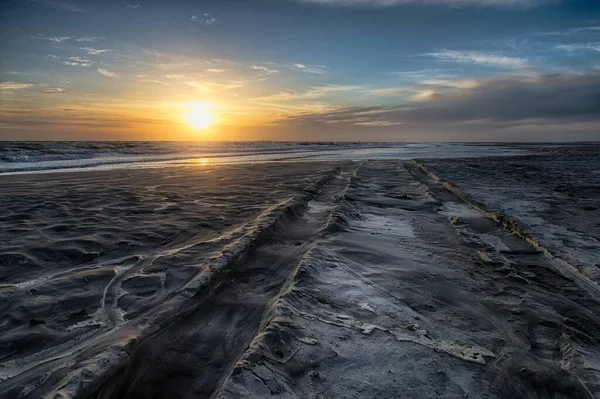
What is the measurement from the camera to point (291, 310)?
115 inches

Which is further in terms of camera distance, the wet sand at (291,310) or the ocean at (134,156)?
the ocean at (134,156)

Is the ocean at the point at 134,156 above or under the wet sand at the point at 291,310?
above

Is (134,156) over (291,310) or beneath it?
over

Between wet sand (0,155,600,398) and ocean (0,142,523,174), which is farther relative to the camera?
ocean (0,142,523,174)

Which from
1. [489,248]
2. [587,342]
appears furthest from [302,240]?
[587,342]

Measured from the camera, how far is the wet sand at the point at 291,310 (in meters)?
2.16

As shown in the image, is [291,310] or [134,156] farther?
[134,156]

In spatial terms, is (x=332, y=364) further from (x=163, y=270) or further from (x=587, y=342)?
(x=163, y=270)

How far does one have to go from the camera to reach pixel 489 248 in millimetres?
4840

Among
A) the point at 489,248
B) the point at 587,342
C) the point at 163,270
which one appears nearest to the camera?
the point at 587,342

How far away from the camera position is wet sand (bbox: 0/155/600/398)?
7.09ft

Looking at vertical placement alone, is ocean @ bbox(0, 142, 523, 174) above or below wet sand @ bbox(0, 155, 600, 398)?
above

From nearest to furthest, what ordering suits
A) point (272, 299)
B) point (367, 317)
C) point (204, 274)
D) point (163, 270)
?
point (367, 317) < point (272, 299) < point (204, 274) < point (163, 270)

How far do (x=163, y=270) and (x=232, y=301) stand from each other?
1.17 metres
